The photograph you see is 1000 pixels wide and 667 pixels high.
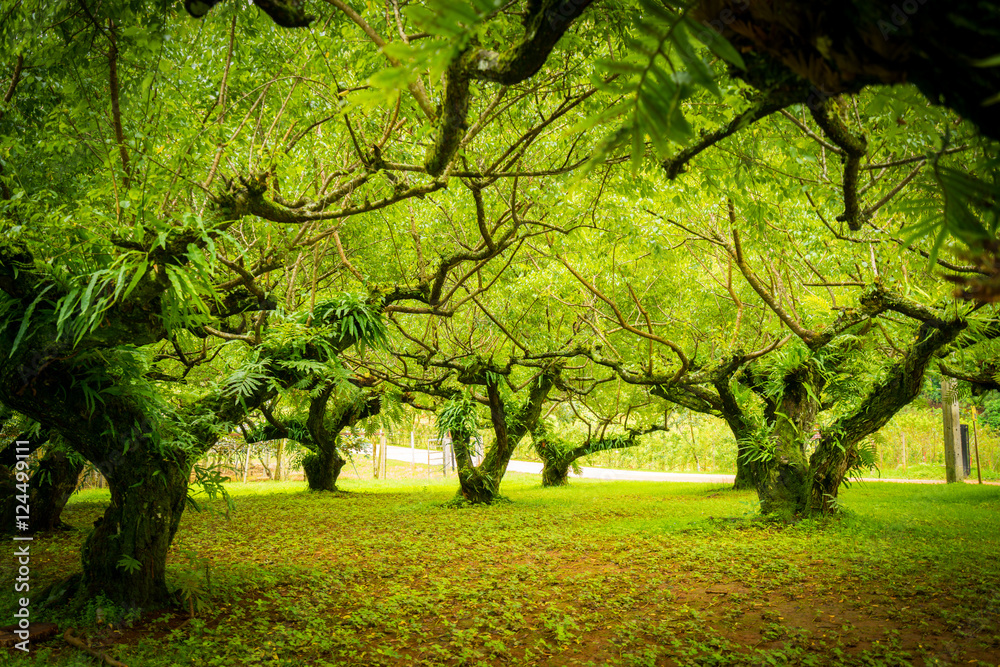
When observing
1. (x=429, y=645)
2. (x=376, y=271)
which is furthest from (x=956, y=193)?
(x=376, y=271)

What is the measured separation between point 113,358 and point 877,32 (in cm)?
379

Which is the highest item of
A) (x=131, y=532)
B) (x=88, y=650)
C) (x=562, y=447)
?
(x=131, y=532)

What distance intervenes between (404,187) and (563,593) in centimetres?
324

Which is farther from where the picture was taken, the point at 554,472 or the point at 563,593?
the point at 554,472

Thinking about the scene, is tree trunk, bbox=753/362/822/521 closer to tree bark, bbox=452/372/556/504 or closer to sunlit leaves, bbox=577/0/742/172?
tree bark, bbox=452/372/556/504

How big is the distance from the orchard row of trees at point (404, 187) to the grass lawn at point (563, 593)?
2.39 ft

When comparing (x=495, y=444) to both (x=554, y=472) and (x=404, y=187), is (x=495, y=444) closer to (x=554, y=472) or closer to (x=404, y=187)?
(x=554, y=472)

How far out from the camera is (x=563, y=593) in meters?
4.61

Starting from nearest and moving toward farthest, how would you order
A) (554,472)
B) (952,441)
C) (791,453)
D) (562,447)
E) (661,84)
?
(661,84), (791,453), (952,441), (562,447), (554,472)

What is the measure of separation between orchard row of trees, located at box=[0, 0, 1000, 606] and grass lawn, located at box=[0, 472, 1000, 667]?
2.39ft

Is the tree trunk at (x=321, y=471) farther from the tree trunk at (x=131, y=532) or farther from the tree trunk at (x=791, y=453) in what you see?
the tree trunk at (x=131, y=532)

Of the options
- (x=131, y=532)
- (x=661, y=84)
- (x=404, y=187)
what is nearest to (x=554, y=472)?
(x=131, y=532)

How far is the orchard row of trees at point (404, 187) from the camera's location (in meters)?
0.81

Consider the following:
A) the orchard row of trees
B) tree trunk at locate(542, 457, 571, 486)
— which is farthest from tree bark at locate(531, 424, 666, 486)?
the orchard row of trees
